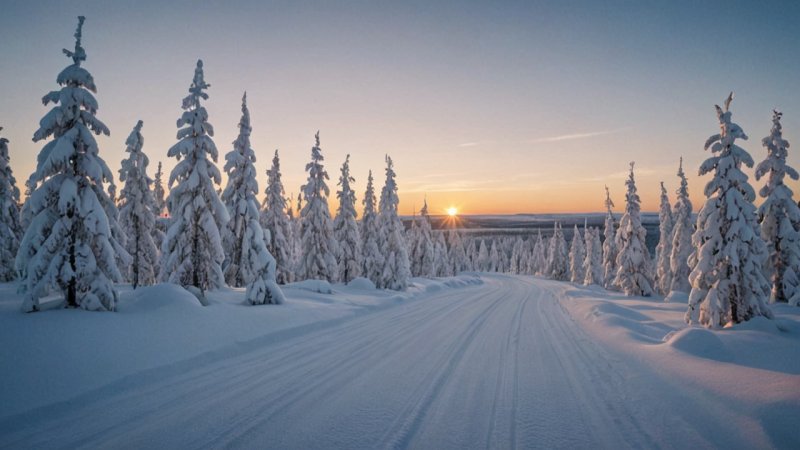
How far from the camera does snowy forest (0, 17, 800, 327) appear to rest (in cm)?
1112

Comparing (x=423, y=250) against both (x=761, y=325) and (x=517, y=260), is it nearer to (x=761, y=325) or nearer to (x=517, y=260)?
(x=761, y=325)

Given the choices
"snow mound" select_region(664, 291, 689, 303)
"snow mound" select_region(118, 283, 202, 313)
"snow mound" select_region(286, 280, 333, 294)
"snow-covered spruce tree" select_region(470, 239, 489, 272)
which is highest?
"snow mound" select_region(118, 283, 202, 313)

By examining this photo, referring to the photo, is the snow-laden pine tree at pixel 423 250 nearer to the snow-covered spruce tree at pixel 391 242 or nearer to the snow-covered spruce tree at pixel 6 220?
the snow-covered spruce tree at pixel 391 242

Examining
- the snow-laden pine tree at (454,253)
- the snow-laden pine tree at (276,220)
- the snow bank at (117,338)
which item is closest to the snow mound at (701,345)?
the snow bank at (117,338)

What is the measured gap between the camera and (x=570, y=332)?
14312mm

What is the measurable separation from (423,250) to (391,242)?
83.8 ft

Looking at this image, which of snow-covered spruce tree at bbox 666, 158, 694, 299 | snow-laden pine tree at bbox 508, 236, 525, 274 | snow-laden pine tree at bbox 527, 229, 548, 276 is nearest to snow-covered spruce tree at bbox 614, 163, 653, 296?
snow-covered spruce tree at bbox 666, 158, 694, 299

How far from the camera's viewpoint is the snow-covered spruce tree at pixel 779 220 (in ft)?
69.7

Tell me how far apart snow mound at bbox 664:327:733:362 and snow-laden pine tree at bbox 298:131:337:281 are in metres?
26.7

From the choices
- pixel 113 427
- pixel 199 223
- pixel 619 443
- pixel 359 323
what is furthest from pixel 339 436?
pixel 199 223

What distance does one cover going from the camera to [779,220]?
73.6 ft

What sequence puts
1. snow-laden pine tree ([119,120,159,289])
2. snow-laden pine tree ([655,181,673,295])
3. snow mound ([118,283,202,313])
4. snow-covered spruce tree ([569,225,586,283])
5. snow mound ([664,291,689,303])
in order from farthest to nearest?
snow-covered spruce tree ([569,225,586,283])
snow-laden pine tree ([655,181,673,295])
snow mound ([664,291,689,303])
snow-laden pine tree ([119,120,159,289])
snow mound ([118,283,202,313])

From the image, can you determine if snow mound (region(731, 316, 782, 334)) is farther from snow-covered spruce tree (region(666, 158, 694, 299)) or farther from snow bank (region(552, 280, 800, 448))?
snow-covered spruce tree (region(666, 158, 694, 299))

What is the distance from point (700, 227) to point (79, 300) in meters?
24.5
